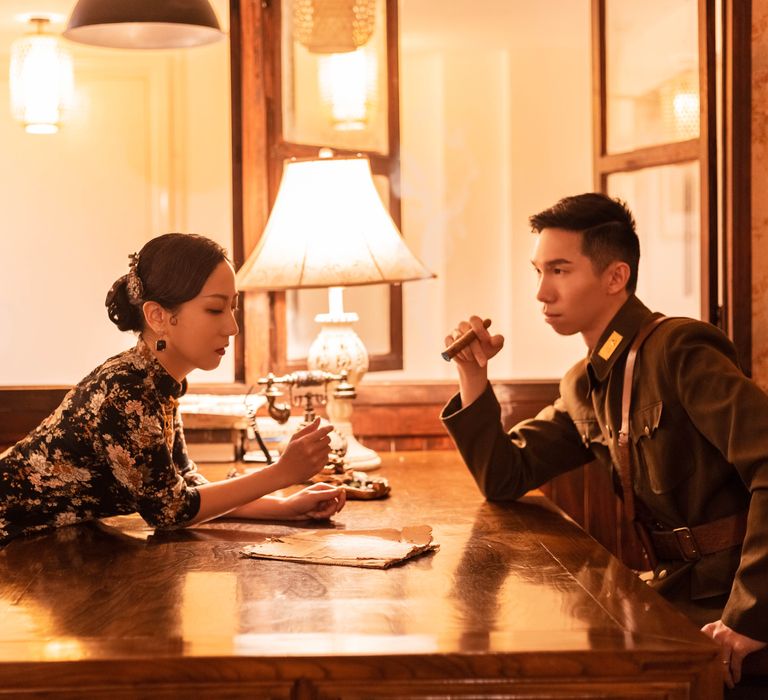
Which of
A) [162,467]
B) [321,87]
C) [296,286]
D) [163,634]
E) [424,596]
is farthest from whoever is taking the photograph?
[321,87]

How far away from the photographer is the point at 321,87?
382 centimetres

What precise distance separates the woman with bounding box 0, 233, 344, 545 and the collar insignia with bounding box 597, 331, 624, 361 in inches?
22.1


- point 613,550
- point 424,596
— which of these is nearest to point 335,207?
point 613,550

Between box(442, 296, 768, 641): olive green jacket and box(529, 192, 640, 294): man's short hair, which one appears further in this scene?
box(529, 192, 640, 294): man's short hair

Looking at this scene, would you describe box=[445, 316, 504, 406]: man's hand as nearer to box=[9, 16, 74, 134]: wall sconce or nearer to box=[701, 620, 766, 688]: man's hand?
box=[701, 620, 766, 688]: man's hand

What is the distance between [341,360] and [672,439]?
3.35ft

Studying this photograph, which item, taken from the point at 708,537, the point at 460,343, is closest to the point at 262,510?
the point at 460,343

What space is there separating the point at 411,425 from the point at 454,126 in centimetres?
419

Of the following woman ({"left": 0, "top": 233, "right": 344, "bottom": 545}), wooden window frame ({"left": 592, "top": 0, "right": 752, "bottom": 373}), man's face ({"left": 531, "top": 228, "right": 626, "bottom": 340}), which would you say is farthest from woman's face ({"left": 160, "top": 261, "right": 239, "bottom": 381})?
wooden window frame ({"left": 592, "top": 0, "right": 752, "bottom": 373})

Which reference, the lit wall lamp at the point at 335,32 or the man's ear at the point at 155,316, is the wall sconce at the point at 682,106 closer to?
the lit wall lamp at the point at 335,32

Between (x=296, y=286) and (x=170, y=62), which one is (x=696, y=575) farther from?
(x=170, y=62)

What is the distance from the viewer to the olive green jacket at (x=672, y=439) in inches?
69.4

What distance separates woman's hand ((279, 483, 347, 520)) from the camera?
6.73 feet

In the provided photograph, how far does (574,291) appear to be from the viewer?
221 centimetres
